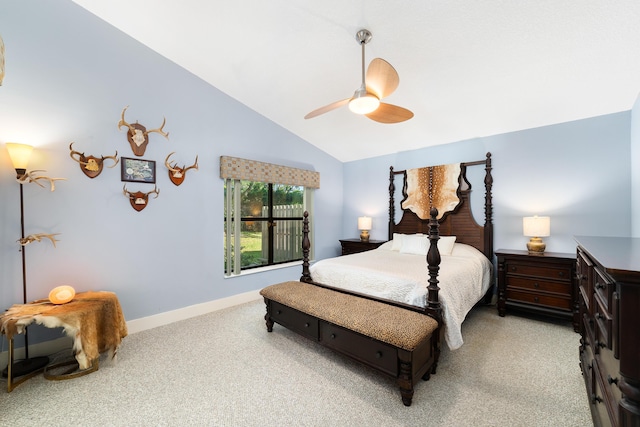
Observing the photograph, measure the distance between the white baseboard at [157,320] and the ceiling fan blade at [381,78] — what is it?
10.4ft

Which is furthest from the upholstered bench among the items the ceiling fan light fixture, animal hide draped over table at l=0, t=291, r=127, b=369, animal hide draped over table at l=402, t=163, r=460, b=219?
animal hide draped over table at l=402, t=163, r=460, b=219

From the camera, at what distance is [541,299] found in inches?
119

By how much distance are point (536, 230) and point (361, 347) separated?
2639 millimetres

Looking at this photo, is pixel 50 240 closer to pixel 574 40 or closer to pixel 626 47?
pixel 574 40

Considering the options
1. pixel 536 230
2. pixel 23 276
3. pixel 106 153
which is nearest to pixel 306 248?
pixel 106 153

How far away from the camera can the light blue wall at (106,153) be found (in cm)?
234

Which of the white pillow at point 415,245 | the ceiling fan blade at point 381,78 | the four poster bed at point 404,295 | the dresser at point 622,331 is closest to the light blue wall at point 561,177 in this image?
the four poster bed at point 404,295

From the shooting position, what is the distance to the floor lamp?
2102mm

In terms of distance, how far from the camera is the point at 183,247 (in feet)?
10.7

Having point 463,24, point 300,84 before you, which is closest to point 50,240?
point 300,84

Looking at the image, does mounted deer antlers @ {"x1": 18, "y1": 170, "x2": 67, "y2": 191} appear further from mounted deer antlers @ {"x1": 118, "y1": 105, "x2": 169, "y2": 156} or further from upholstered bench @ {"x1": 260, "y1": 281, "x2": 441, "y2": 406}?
upholstered bench @ {"x1": 260, "y1": 281, "x2": 441, "y2": 406}

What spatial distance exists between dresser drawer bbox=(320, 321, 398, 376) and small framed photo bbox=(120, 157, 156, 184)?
2519 mm

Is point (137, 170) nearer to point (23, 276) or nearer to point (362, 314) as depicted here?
point (23, 276)

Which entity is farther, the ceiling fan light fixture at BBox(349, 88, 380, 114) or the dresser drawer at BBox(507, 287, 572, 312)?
the dresser drawer at BBox(507, 287, 572, 312)
